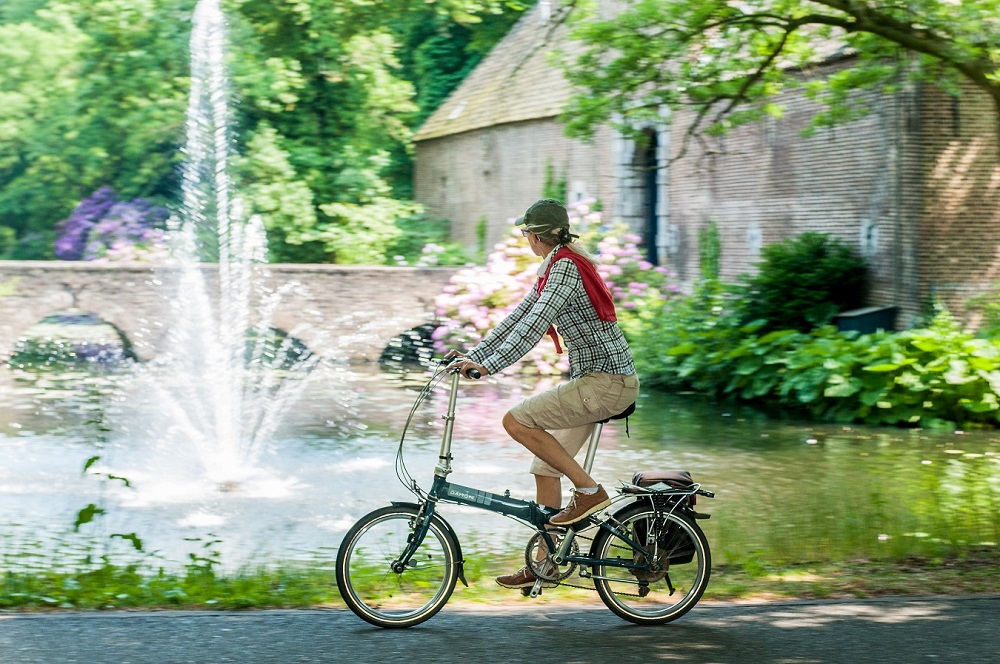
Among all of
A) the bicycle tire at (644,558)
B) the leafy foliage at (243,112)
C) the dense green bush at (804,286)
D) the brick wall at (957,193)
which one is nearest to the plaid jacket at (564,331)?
the bicycle tire at (644,558)

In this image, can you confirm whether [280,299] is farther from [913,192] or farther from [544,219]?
[544,219]

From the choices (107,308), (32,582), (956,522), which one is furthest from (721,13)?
(107,308)

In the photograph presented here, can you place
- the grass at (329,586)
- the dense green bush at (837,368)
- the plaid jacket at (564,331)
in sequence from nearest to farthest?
1. the plaid jacket at (564,331)
2. the grass at (329,586)
3. the dense green bush at (837,368)

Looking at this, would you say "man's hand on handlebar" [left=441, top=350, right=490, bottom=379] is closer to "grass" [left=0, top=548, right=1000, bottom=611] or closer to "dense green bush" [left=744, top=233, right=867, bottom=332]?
"grass" [left=0, top=548, right=1000, bottom=611]

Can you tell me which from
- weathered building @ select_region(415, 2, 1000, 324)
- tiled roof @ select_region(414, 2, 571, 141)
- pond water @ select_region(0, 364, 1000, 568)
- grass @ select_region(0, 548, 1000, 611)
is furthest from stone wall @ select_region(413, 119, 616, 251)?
grass @ select_region(0, 548, 1000, 611)

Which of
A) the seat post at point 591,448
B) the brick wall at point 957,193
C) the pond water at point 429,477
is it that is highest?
the brick wall at point 957,193

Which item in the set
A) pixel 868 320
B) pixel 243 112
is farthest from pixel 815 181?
pixel 243 112

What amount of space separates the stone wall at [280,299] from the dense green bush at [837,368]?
6.03 metres

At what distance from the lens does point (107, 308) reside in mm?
23672

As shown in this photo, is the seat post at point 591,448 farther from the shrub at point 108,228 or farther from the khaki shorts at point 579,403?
the shrub at point 108,228

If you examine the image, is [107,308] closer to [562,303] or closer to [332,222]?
[332,222]

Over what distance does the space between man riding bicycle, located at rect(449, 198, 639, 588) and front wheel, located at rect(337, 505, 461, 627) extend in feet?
1.75

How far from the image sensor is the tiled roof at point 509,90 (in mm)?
30844

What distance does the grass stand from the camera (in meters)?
6.31
